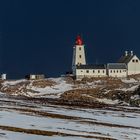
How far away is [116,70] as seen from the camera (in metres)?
145

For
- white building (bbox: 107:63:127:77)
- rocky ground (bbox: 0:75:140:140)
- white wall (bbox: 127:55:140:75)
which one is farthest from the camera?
white wall (bbox: 127:55:140:75)

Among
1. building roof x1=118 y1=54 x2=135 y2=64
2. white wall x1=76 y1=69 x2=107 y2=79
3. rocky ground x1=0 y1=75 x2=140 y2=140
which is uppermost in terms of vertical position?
building roof x1=118 y1=54 x2=135 y2=64

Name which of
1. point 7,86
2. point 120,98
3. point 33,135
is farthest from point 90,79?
point 33,135

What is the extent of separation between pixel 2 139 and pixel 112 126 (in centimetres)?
1622

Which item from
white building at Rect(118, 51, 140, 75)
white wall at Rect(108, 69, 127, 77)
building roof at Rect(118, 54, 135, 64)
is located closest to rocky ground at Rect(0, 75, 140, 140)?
white wall at Rect(108, 69, 127, 77)

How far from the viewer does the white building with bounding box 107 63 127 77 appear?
14438 centimetres

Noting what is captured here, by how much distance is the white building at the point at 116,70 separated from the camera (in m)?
144

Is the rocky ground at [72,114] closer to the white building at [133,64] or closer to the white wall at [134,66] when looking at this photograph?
the white building at [133,64]

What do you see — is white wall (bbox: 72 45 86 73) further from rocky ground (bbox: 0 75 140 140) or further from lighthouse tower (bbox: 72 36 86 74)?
rocky ground (bbox: 0 75 140 140)

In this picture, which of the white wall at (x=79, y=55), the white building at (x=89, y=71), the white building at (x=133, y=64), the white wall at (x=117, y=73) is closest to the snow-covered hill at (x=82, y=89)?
the white building at (x=89, y=71)

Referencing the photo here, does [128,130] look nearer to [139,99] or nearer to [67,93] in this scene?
[139,99]

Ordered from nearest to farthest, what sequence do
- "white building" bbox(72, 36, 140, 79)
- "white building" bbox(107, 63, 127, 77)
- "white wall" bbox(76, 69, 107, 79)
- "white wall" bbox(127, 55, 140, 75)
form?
1. "white wall" bbox(76, 69, 107, 79)
2. "white building" bbox(72, 36, 140, 79)
3. "white building" bbox(107, 63, 127, 77)
4. "white wall" bbox(127, 55, 140, 75)

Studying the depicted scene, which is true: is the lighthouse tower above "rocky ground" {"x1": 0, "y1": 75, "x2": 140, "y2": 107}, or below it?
above

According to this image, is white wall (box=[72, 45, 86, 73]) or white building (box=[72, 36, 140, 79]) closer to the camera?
white building (box=[72, 36, 140, 79])
